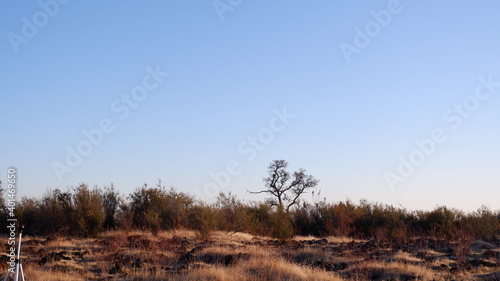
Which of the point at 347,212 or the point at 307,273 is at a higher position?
the point at 347,212

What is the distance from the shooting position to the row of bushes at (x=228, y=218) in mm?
25219

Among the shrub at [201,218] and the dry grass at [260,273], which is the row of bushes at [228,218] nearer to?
the shrub at [201,218]

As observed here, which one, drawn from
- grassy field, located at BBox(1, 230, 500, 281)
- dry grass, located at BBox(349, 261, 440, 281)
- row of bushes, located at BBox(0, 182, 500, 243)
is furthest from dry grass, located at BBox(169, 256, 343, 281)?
row of bushes, located at BBox(0, 182, 500, 243)

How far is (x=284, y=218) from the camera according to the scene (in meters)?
27.5

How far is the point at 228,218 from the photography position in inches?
1160

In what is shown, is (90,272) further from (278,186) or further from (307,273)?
(278,186)

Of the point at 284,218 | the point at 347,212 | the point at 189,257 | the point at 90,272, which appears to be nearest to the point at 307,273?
the point at 189,257

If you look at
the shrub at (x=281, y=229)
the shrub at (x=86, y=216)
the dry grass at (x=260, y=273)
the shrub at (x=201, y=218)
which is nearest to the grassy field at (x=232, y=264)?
the dry grass at (x=260, y=273)

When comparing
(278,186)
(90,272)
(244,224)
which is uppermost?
(278,186)

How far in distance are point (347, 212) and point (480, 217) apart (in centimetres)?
→ 836

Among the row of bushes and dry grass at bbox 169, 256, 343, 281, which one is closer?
dry grass at bbox 169, 256, 343, 281

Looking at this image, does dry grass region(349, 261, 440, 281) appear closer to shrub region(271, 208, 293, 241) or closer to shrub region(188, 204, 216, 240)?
shrub region(271, 208, 293, 241)

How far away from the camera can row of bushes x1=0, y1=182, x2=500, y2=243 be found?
2522 centimetres

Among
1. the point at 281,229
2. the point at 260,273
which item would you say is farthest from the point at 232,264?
the point at 281,229
